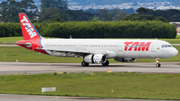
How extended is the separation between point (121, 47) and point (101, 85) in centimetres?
2002

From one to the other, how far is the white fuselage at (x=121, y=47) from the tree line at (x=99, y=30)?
9083 centimetres

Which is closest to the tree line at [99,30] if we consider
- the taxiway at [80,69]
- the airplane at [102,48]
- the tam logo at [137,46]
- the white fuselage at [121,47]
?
the airplane at [102,48]

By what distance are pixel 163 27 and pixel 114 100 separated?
5432 inches

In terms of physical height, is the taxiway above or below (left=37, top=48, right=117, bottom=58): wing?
below

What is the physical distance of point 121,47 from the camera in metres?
52.6

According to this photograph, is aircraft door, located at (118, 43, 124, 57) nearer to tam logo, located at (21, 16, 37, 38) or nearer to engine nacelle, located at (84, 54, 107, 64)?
engine nacelle, located at (84, 54, 107, 64)

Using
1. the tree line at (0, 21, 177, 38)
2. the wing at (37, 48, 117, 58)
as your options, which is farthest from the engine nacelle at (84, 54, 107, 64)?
the tree line at (0, 21, 177, 38)

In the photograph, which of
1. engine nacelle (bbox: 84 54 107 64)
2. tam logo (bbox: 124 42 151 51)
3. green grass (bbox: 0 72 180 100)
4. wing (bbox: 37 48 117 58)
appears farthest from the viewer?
wing (bbox: 37 48 117 58)

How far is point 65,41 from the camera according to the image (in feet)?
187

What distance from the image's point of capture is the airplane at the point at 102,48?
5097 cm

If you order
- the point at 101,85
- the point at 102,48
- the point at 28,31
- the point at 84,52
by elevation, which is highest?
the point at 28,31

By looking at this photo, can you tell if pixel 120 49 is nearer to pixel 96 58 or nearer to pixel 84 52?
pixel 96 58

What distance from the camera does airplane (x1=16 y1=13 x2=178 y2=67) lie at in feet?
167

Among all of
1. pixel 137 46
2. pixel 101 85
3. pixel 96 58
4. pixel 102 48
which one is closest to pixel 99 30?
pixel 102 48
